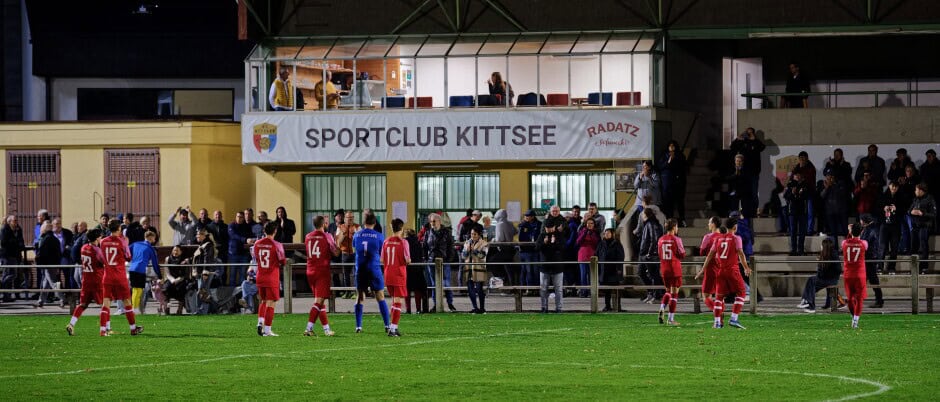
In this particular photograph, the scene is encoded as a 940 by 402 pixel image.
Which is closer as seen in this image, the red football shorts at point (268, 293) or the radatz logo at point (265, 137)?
the red football shorts at point (268, 293)

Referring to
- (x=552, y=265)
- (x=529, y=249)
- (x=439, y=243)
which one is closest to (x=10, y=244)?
(x=439, y=243)

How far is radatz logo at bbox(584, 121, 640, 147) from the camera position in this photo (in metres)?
37.8

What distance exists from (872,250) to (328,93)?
49.5 ft

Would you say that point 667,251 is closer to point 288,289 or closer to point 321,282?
point 321,282

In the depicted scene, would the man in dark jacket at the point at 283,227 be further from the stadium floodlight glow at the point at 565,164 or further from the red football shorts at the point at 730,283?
the red football shorts at the point at 730,283

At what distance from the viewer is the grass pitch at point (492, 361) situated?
15.6 meters

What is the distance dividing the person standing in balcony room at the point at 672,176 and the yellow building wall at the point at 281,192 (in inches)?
412

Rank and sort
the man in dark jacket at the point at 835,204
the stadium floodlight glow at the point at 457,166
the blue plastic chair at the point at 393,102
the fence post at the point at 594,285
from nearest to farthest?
the fence post at the point at 594,285 < the man in dark jacket at the point at 835,204 < the stadium floodlight glow at the point at 457,166 < the blue plastic chair at the point at 393,102

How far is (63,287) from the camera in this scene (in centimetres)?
3262

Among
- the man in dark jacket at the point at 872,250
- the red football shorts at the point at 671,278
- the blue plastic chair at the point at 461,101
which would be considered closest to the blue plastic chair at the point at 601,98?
the blue plastic chair at the point at 461,101

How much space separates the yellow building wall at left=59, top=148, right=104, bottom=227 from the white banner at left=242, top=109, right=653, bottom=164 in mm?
4480

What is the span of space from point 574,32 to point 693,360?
21777 mm

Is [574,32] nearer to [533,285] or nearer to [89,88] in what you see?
[533,285]

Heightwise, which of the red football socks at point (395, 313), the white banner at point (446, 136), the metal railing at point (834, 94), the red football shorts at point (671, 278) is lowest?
the red football socks at point (395, 313)
